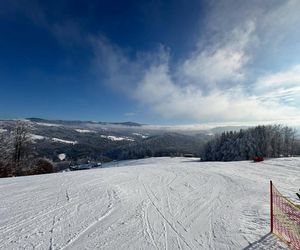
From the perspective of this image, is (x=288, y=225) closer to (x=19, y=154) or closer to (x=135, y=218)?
(x=135, y=218)

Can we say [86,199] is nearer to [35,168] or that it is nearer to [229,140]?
[35,168]

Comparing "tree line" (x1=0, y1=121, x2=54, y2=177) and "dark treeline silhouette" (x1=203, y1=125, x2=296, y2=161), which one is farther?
"dark treeline silhouette" (x1=203, y1=125, x2=296, y2=161)

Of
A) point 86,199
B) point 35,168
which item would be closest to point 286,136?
point 35,168

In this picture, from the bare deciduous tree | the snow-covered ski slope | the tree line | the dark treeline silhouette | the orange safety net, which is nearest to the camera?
the snow-covered ski slope

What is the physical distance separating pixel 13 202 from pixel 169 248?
703cm

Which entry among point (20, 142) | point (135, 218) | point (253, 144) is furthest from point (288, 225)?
point (253, 144)

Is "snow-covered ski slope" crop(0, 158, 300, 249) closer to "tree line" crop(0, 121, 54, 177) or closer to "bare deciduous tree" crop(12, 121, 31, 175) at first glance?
"tree line" crop(0, 121, 54, 177)

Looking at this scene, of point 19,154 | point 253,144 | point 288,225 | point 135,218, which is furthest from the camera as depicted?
point 253,144

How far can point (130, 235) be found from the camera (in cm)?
573

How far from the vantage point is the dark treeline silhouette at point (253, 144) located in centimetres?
5400

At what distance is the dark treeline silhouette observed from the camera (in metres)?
54.0

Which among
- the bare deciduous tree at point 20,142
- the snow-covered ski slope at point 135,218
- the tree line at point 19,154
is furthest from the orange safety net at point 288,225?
the bare deciduous tree at point 20,142

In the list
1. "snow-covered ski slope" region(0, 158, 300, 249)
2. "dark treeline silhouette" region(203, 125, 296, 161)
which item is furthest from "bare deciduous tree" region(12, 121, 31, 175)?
"dark treeline silhouette" region(203, 125, 296, 161)

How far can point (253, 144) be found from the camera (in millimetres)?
54312
